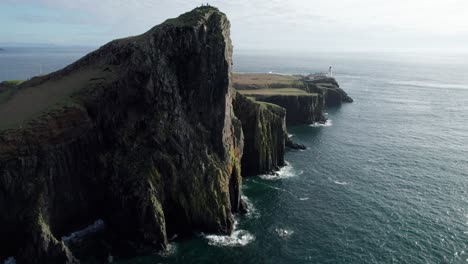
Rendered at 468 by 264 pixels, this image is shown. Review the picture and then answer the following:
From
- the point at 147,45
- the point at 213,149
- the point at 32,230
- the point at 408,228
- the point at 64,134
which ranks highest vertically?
the point at 147,45

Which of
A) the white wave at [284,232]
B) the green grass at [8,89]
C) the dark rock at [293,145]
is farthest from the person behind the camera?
the dark rock at [293,145]

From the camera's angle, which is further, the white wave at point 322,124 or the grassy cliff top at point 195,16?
the white wave at point 322,124

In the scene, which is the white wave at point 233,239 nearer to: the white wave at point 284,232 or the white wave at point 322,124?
the white wave at point 284,232

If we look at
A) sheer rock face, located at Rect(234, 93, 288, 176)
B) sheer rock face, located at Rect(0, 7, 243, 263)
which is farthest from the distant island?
sheer rock face, located at Rect(234, 93, 288, 176)

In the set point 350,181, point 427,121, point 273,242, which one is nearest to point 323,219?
point 273,242

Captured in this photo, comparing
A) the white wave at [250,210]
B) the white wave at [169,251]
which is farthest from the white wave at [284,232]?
the white wave at [169,251]

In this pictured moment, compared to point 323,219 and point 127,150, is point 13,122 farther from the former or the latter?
point 323,219

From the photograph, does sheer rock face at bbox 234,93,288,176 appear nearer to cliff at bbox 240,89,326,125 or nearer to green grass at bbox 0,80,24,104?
green grass at bbox 0,80,24,104
